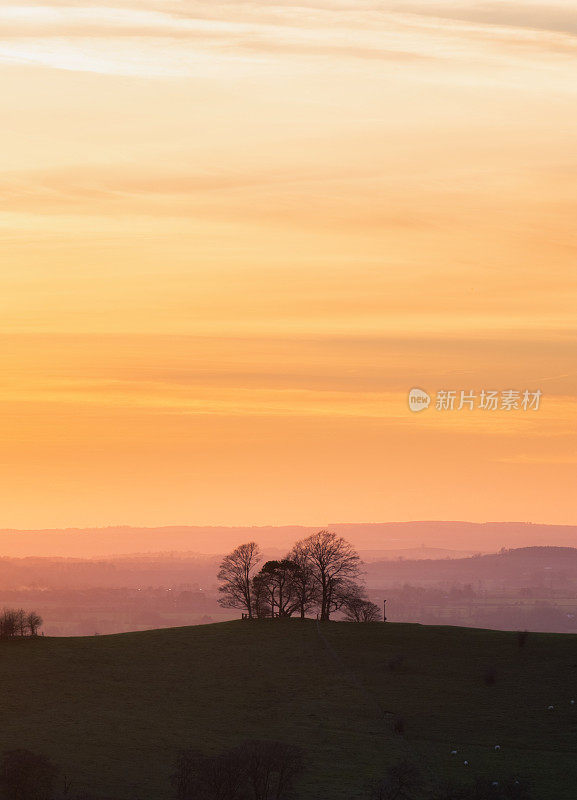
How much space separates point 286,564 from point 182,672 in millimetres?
31524

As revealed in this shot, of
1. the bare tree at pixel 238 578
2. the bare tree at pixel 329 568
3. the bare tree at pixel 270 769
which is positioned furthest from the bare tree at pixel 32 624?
the bare tree at pixel 270 769

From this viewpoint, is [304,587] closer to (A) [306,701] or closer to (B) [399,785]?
(A) [306,701]

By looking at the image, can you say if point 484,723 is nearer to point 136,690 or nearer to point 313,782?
point 313,782

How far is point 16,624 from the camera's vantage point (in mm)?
136375

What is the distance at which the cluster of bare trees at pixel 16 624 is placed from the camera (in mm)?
134625

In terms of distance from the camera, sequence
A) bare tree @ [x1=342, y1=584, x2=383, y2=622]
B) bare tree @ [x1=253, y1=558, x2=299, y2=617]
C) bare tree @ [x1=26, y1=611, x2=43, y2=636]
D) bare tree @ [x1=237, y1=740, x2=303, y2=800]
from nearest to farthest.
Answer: bare tree @ [x1=237, y1=740, x2=303, y2=800]
bare tree @ [x1=26, y1=611, x2=43, y2=636]
bare tree @ [x1=253, y1=558, x2=299, y2=617]
bare tree @ [x1=342, y1=584, x2=383, y2=622]

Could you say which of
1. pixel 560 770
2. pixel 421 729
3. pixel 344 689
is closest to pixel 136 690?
pixel 344 689

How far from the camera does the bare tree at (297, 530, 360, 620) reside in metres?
152

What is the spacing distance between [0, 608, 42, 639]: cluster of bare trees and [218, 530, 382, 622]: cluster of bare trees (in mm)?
26329

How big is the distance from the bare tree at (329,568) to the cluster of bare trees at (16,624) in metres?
37.8

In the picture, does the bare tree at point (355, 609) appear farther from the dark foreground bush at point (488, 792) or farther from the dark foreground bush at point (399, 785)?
the dark foreground bush at point (488, 792)

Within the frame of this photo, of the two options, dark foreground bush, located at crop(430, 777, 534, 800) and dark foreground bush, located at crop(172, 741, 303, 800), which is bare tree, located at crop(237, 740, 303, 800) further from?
dark foreground bush, located at crop(430, 777, 534, 800)

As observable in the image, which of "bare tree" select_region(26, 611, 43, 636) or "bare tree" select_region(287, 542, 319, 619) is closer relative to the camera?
"bare tree" select_region(26, 611, 43, 636)

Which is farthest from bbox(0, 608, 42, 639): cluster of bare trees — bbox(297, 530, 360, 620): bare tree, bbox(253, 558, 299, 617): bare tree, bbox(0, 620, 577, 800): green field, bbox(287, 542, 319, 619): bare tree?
bbox(297, 530, 360, 620): bare tree
